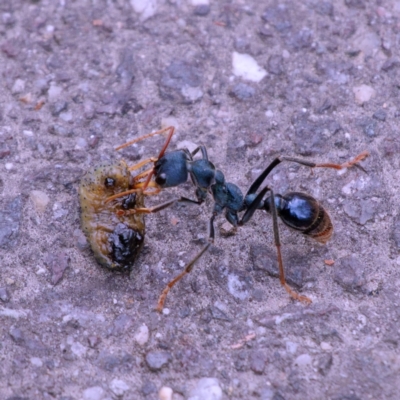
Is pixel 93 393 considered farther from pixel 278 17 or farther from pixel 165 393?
pixel 278 17

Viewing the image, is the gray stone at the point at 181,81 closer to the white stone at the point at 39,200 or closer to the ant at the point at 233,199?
the ant at the point at 233,199

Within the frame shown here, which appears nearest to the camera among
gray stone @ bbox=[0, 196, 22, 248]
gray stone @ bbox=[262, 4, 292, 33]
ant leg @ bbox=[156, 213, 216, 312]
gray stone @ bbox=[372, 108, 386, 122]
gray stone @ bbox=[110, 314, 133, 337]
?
gray stone @ bbox=[110, 314, 133, 337]

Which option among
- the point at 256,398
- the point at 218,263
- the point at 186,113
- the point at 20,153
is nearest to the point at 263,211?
the point at 218,263

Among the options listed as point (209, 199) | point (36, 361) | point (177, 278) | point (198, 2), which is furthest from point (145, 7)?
point (36, 361)

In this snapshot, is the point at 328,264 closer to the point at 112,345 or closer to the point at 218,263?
the point at 218,263

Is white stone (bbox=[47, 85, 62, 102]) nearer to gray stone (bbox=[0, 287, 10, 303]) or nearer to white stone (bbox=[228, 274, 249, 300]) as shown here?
gray stone (bbox=[0, 287, 10, 303])

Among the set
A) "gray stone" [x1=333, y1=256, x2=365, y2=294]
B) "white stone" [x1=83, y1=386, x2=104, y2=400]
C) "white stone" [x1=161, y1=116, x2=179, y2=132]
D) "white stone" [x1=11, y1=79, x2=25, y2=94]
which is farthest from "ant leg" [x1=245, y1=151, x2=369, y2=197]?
"white stone" [x1=11, y1=79, x2=25, y2=94]

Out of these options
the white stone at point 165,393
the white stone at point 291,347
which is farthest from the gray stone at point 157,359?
the white stone at point 291,347
